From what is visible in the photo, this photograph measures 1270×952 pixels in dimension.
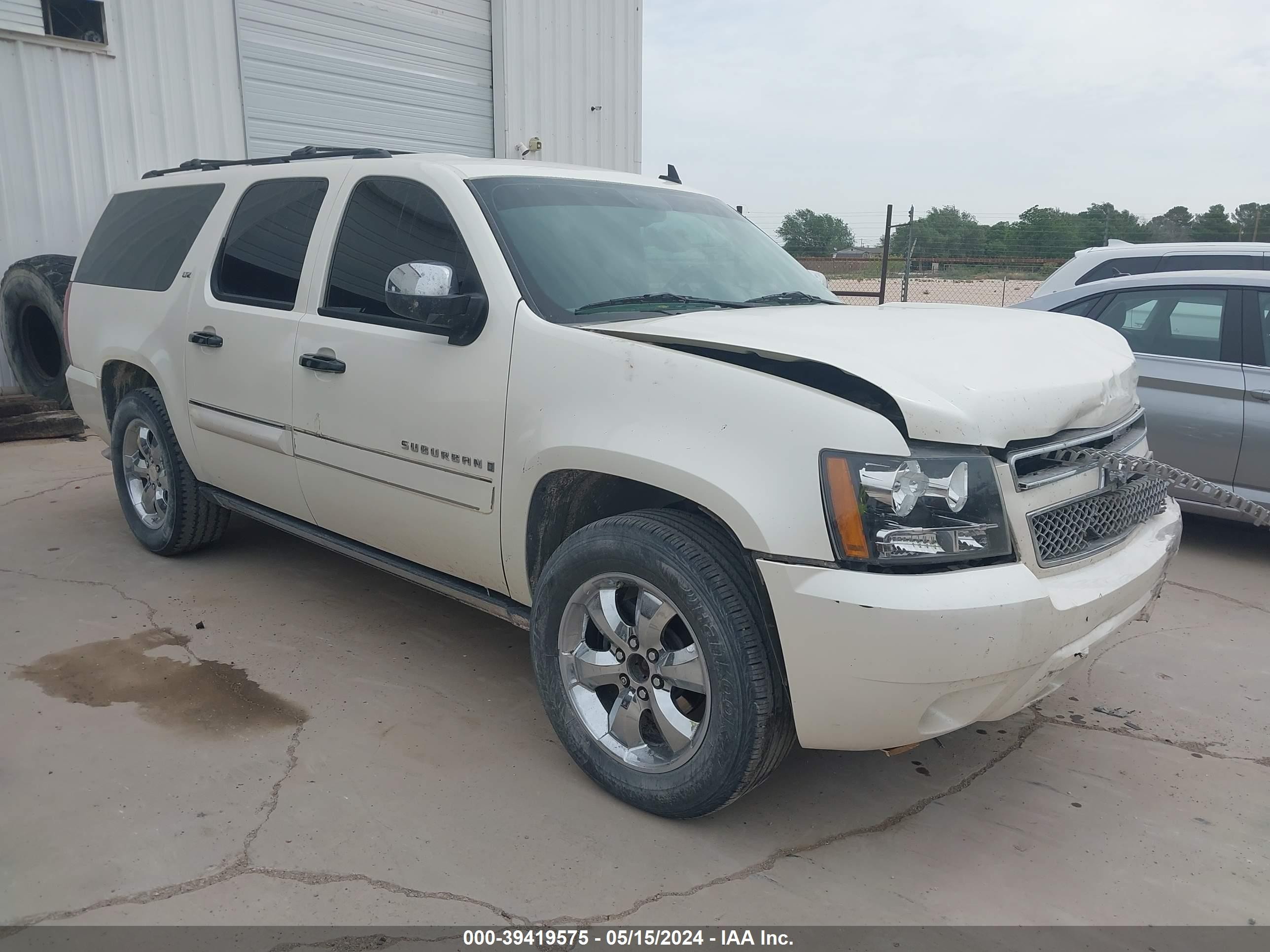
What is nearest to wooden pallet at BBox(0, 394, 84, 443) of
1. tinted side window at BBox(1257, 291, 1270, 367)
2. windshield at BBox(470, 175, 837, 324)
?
windshield at BBox(470, 175, 837, 324)

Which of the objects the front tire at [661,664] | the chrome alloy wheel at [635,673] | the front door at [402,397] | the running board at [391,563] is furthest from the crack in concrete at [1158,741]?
the front door at [402,397]

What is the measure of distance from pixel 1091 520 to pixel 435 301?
2049 millimetres

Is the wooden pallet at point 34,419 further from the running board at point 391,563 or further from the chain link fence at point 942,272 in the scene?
the chain link fence at point 942,272

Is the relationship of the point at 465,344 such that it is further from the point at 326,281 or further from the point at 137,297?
the point at 137,297

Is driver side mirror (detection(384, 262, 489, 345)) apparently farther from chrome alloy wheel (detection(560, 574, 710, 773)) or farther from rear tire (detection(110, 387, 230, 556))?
rear tire (detection(110, 387, 230, 556))

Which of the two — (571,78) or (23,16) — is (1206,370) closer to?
(571,78)

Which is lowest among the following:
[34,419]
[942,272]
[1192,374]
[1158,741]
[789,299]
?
[1158,741]

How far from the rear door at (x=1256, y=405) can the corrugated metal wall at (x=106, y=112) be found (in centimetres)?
871

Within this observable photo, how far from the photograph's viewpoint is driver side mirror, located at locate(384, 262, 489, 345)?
10.2ft

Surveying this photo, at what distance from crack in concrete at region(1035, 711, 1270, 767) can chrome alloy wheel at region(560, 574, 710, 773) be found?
1553 mm

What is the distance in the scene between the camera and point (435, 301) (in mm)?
3096

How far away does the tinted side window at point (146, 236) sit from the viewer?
4.77m

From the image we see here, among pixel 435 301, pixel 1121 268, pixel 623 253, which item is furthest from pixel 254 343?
pixel 1121 268
